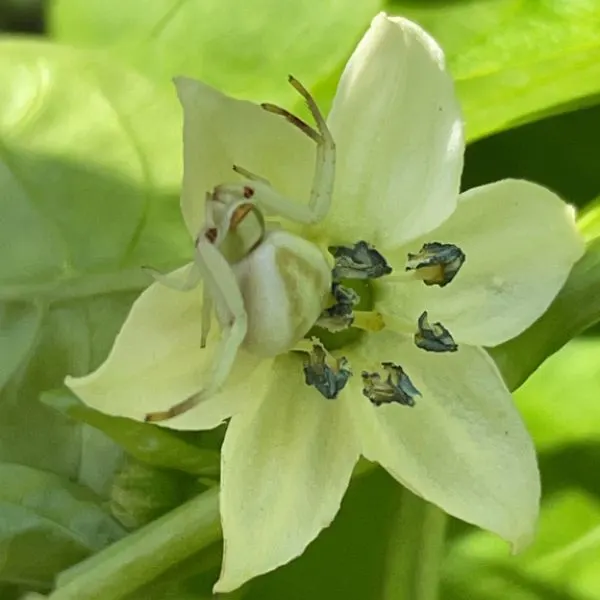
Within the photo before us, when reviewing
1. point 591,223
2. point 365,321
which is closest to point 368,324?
point 365,321

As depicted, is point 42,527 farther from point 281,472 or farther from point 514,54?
point 514,54

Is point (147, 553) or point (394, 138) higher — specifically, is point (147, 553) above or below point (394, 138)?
below

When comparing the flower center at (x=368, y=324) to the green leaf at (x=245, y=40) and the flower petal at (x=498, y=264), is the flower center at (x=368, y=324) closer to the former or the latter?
the flower petal at (x=498, y=264)

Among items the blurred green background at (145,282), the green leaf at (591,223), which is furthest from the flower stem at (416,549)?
the green leaf at (591,223)

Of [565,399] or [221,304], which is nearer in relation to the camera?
[221,304]

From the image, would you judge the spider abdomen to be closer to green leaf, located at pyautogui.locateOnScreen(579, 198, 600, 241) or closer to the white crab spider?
the white crab spider

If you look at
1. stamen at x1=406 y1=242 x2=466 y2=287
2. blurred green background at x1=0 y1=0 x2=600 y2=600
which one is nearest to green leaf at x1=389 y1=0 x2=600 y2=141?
blurred green background at x1=0 y1=0 x2=600 y2=600
